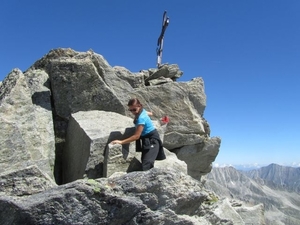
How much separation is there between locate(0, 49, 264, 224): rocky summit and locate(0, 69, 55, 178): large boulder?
46mm

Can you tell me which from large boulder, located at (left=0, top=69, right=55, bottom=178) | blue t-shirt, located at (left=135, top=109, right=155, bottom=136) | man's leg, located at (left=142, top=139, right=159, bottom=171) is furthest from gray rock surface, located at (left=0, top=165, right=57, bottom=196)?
blue t-shirt, located at (left=135, top=109, right=155, bottom=136)

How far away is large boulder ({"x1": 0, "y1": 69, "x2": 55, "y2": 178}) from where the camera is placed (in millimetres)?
13227

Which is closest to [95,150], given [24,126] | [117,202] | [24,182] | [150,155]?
[150,155]

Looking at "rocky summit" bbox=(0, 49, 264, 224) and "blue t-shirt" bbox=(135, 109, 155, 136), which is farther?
"blue t-shirt" bbox=(135, 109, 155, 136)

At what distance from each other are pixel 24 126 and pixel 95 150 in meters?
3.85

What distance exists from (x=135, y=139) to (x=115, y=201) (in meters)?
4.87

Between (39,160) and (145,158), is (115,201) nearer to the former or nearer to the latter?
(145,158)

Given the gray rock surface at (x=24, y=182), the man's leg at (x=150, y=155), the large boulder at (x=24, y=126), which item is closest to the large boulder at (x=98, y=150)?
the man's leg at (x=150, y=155)

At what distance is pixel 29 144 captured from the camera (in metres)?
14.5

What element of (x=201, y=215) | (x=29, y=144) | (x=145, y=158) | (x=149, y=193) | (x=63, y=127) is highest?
(x=63, y=127)

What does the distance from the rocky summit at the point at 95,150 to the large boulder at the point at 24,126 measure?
0.05 metres

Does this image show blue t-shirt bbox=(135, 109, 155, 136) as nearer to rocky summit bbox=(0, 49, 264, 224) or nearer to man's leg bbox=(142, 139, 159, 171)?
man's leg bbox=(142, 139, 159, 171)

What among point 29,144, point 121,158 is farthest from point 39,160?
point 121,158

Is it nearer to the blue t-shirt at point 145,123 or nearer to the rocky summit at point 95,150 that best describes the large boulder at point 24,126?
the rocky summit at point 95,150
